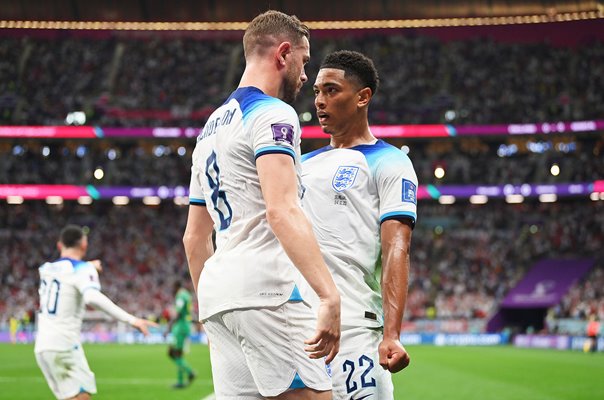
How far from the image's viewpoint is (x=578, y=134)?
49531 mm

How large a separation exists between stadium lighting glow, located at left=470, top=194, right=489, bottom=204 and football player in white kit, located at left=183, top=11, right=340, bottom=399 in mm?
47093

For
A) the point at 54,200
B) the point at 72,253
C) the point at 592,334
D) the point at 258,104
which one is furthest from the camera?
the point at 54,200

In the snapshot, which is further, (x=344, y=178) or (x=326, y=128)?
(x=326, y=128)

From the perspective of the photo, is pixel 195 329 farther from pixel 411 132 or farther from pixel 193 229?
pixel 193 229

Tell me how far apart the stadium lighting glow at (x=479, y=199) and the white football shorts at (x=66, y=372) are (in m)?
42.5

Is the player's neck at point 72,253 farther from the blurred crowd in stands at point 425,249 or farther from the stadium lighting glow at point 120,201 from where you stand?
the stadium lighting glow at point 120,201

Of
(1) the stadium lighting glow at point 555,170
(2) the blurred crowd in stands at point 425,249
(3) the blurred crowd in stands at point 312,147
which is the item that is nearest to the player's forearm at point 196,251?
(2) the blurred crowd in stands at point 425,249

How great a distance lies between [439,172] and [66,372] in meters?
44.5

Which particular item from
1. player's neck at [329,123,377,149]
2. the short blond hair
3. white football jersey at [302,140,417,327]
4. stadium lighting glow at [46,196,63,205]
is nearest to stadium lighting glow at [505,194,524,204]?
stadium lighting glow at [46,196,63,205]

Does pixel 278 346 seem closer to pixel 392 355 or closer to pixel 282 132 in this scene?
pixel 392 355

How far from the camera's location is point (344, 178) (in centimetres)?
488

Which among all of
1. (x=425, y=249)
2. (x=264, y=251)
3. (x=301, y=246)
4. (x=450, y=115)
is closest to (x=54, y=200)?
(x=425, y=249)

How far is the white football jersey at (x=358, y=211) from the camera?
474cm

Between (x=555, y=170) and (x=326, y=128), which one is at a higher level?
(x=555, y=170)
